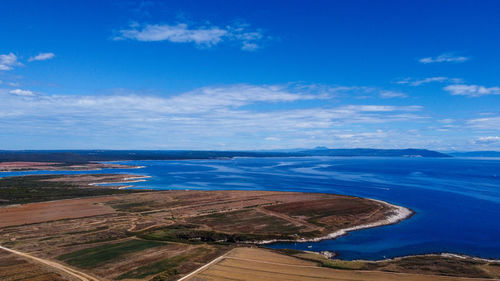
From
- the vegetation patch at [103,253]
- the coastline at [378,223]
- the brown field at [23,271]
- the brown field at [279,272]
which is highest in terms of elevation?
the brown field at [23,271]

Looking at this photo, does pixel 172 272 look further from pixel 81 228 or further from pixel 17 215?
pixel 17 215

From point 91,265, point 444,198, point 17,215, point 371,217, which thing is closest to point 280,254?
point 91,265

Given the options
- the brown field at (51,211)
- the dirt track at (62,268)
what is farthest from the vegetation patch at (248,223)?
the dirt track at (62,268)

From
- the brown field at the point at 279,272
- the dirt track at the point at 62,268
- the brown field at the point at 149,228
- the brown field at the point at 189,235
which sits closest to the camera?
the brown field at the point at 279,272

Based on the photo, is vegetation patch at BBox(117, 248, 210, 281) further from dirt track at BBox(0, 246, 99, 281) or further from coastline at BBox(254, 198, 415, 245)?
coastline at BBox(254, 198, 415, 245)

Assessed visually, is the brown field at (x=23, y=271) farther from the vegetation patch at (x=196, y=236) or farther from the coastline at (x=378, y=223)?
the coastline at (x=378, y=223)

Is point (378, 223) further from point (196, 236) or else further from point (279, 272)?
point (196, 236)

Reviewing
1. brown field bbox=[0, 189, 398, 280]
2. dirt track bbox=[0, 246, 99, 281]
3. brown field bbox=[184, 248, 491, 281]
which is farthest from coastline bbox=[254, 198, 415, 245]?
dirt track bbox=[0, 246, 99, 281]
